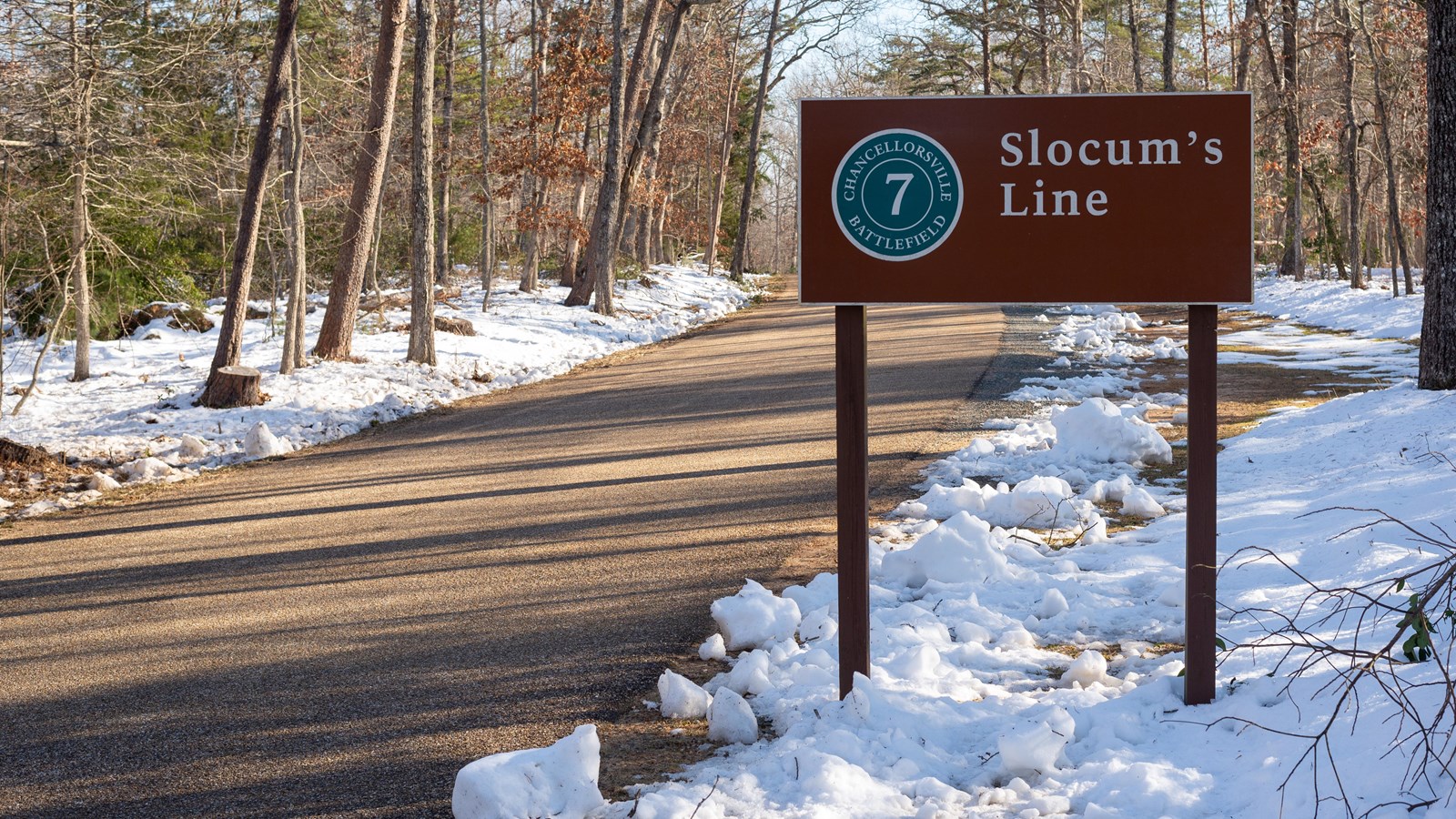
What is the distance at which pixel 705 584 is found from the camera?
6301mm

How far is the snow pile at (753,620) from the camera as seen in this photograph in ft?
17.2

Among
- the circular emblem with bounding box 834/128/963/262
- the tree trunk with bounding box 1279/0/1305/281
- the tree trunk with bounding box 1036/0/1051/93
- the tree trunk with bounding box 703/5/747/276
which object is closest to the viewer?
the circular emblem with bounding box 834/128/963/262

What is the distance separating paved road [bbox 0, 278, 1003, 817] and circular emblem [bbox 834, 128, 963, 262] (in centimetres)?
213

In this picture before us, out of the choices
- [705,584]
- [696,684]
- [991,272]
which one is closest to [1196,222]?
[991,272]

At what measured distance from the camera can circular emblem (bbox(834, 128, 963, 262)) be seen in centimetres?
409

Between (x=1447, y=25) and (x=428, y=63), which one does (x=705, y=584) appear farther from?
(x=428, y=63)

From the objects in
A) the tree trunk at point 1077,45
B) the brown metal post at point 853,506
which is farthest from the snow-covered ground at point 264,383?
the tree trunk at point 1077,45

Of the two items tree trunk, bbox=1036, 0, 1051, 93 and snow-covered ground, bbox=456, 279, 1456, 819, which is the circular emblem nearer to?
snow-covered ground, bbox=456, 279, 1456, 819

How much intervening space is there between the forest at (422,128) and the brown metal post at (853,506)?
10.2 m

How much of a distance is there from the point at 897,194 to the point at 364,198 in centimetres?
1307

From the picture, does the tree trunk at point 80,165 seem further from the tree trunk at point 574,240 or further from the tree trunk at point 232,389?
the tree trunk at point 574,240

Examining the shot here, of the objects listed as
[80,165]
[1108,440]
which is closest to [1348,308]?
[1108,440]

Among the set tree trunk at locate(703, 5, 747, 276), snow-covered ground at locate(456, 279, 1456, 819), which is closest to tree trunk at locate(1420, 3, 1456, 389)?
snow-covered ground at locate(456, 279, 1456, 819)

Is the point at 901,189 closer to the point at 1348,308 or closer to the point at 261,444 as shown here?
the point at 261,444
